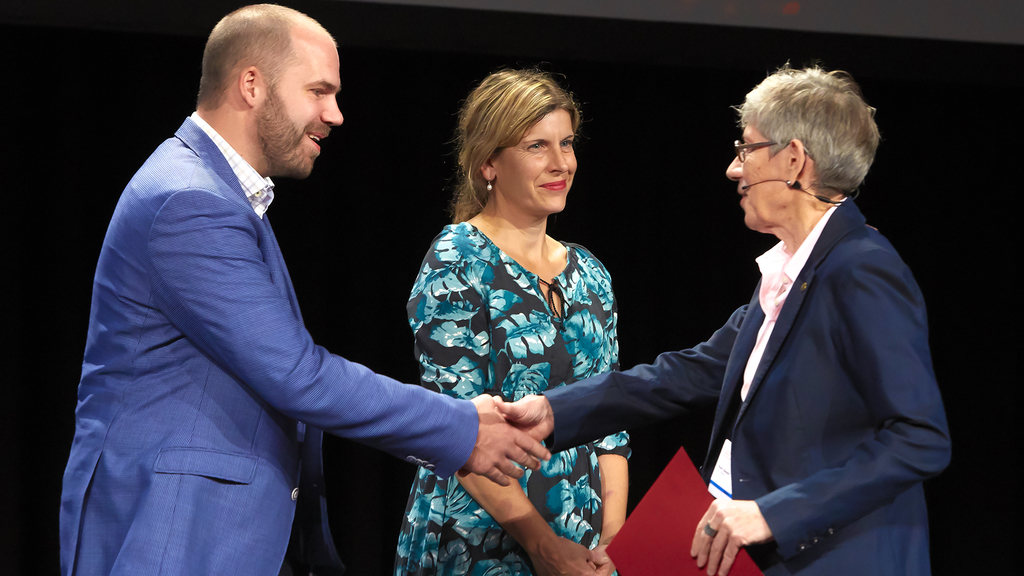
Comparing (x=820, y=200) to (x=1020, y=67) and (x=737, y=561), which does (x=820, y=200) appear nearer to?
(x=737, y=561)

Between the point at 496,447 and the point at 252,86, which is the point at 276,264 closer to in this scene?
the point at 252,86

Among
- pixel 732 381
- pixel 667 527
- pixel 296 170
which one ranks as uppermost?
pixel 296 170

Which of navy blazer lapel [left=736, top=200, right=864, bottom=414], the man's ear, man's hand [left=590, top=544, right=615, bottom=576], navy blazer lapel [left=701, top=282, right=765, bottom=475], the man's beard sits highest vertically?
the man's ear

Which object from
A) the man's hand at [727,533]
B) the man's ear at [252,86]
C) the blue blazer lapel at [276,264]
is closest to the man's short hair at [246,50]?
the man's ear at [252,86]

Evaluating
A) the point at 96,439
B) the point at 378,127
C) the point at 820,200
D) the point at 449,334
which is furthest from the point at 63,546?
the point at 378,127

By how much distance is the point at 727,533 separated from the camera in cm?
123

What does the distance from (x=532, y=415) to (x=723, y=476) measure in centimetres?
42

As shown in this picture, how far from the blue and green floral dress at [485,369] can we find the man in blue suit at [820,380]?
44cm

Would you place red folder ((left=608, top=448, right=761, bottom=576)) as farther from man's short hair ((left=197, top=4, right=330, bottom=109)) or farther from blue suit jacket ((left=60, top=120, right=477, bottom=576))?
man's short hair ((left=197, top=4, right=330, bottom=109))

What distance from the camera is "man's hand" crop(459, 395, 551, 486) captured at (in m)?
1.63

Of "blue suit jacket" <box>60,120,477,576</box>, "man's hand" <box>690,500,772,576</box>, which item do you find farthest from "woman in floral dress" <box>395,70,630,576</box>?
"man's hand" <box>690,500,772,576</box>

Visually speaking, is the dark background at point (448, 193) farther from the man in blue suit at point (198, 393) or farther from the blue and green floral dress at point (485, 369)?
the man in blue suit at point (198, 393)

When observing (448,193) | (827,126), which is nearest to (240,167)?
(827,126)

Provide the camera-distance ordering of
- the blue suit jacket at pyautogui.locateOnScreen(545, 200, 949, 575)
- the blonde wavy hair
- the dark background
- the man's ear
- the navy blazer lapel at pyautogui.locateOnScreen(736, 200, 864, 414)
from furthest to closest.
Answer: the dark background < the blonde wavy hair < the man's ear < the navy blazer lapel at pyautogui.locateOnScreen(736, 200, 864, 414) < the blue suit jacket at pyautogui.locateOnScreen(545, 200, 949, 575)
